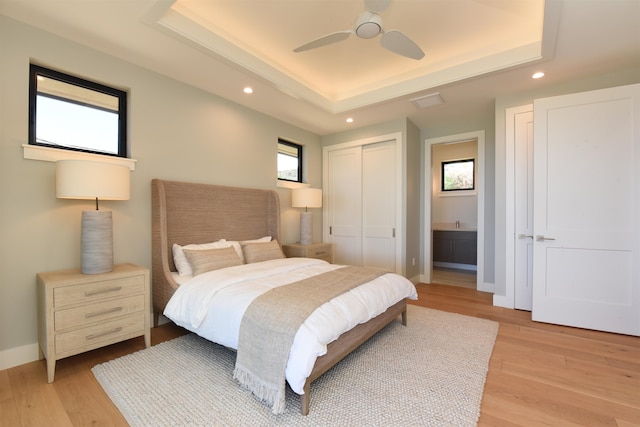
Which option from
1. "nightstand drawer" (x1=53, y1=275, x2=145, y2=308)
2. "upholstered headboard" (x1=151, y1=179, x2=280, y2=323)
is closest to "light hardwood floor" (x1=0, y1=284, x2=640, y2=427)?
"nightstand drawer" (x1=53, y1=275, x2=145, y2=308)

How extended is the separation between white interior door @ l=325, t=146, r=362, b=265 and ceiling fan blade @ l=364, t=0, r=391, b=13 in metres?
2.90

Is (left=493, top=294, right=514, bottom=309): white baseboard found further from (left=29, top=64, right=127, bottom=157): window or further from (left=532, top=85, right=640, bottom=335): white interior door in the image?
(left=29, top=64, right=127, bottom=157): window

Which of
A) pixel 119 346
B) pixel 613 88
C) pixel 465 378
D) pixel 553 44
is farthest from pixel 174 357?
pixel 613 88

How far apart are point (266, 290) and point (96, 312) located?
1.31m

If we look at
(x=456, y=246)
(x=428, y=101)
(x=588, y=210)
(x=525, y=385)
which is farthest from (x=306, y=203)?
(x=456, y=246)

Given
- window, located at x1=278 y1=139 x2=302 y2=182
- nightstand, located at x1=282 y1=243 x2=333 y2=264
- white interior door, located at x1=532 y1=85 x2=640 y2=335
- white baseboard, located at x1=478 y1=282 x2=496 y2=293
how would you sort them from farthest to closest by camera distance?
window, located at x1=278 y1=139 x2=302 y2=182
white baseboard, located at x1=478 y1=282 x2=496 y2=293
nightstand, located at x1=282 y1=243 x2=333 y2=264
white interior door, located at x1=532 y1=85 x2=640 y2=335

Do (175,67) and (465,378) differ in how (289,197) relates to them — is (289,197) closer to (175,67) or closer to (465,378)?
(175,67)

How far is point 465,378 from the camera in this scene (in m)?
2.00

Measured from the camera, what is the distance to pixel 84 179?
82.8 inches

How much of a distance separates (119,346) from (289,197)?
112 inches

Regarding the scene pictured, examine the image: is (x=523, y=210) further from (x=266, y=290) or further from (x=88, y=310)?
(x=88, y=310)

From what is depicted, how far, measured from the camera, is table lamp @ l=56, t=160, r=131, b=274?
82.7 inches

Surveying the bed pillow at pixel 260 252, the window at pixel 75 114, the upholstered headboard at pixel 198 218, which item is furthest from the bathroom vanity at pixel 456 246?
the window at pixel 75 114

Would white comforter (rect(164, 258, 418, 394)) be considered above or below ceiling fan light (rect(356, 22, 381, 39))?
below
